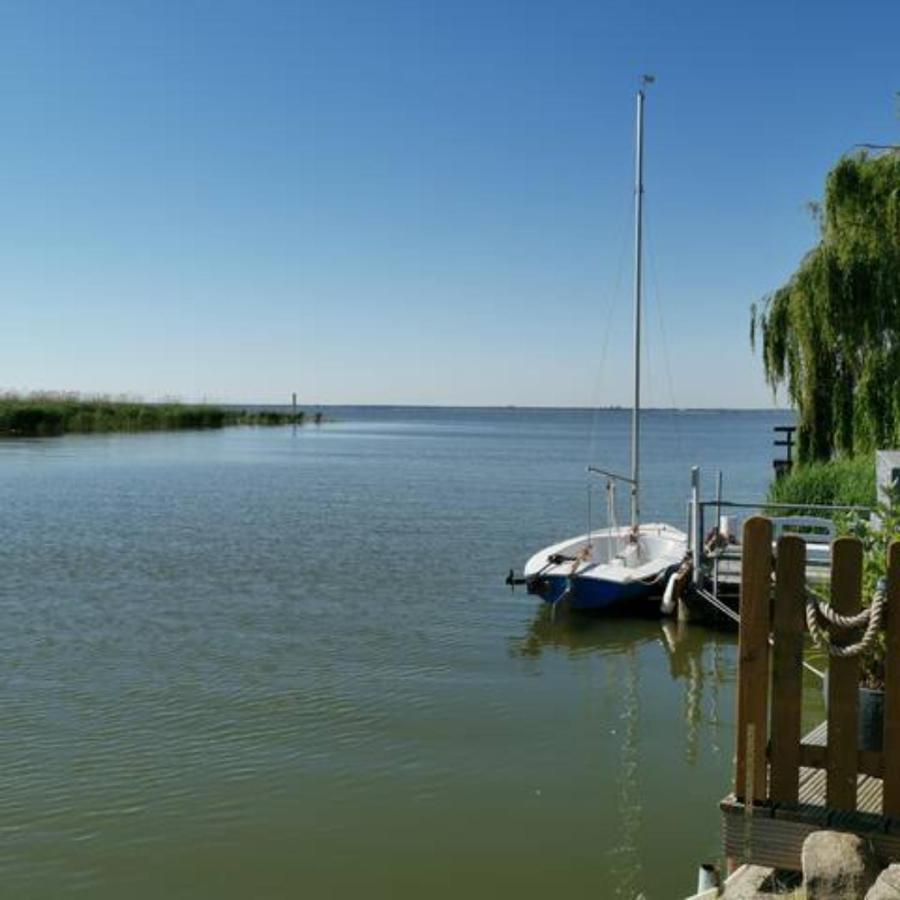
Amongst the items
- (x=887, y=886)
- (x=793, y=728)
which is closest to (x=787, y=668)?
(x=793, y=728)

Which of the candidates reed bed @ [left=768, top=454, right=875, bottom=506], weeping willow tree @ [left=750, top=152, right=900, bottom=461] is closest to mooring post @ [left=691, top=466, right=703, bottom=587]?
reed bed @ [left=768, top=454, right=875, bottom=506]

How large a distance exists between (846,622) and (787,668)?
0.36 meters

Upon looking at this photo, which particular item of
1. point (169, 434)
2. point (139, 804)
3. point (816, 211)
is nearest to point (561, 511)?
point (816, 211)

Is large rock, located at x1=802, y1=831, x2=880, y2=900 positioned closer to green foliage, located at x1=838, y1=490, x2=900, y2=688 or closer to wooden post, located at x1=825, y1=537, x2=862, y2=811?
wooden post, located at x1=825, y1=537, x2=862, y2=811

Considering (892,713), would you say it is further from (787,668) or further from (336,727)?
(336,727)

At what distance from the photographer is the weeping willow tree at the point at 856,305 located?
733 inches

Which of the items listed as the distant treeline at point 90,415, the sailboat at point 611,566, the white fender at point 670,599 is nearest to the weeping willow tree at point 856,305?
the sailboat at point 611,566

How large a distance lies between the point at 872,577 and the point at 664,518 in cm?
2274

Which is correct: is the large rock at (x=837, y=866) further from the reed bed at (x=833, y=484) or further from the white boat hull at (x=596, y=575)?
the reed bed at (x=833, y=484)

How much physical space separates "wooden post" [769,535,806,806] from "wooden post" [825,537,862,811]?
0.15 meters

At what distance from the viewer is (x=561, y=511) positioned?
30.8m

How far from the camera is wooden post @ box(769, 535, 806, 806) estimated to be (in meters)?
5.17

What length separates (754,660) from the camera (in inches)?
210

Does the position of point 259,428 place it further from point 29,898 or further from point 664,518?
point 29,898
